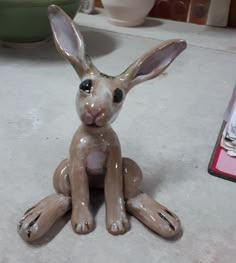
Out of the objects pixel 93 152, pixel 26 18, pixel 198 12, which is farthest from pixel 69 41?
pixel 198 12

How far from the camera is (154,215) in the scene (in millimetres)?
445

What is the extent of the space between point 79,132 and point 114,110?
0.17 ft

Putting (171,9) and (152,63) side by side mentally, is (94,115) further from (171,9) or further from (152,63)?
(171,9)

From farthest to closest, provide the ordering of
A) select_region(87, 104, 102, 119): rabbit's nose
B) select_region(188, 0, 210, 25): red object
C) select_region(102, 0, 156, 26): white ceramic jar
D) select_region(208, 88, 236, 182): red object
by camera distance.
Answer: select_region(188, 0, 210, 25): red object < select_region(102, 0, 156, 26): white ceramic jar < select_region(208, 88, 236, 182): red object < select_region(87, 104, 102, 119): rabbit's nose

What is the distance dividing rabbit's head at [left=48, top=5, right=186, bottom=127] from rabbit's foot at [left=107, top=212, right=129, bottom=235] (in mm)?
100

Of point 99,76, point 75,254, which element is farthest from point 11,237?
point 99,76

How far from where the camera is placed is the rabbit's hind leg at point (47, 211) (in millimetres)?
421

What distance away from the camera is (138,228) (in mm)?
456

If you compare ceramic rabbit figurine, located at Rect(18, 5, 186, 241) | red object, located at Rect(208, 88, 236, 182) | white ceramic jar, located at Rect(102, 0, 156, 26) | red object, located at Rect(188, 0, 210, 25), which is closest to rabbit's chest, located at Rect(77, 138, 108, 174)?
ceramic rabbit figurine, located at Rect(18, 5, 186, 241)

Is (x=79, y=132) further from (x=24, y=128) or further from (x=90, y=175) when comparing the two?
(x=24, y=128)

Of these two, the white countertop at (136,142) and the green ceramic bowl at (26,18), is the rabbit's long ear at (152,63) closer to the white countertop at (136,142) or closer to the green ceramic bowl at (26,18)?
the white countertop at (136,142)

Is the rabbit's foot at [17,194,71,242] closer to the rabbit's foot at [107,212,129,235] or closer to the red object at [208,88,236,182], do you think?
the rabbit's foot at [107,212,129,235]

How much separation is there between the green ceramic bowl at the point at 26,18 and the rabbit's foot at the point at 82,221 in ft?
1.70

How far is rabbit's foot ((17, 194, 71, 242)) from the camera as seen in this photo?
1.38 feet
